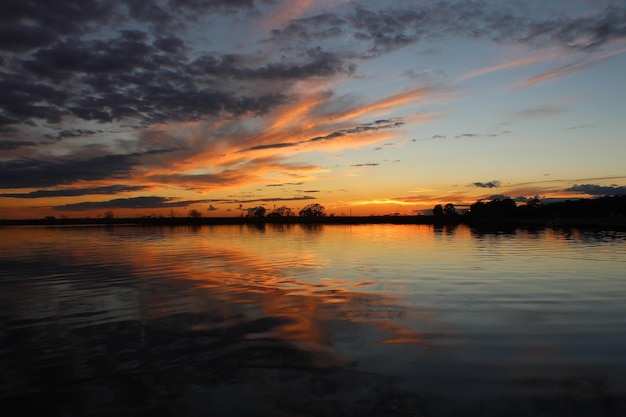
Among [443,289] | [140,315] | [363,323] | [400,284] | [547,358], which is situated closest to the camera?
[547,358]

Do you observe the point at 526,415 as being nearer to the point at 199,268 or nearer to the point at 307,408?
the point at 307,408

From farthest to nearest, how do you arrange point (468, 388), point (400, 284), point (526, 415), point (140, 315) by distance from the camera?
point (400, 284)
point (140, 315)
point (468, 388)
point (526, 415)

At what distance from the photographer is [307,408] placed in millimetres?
8250

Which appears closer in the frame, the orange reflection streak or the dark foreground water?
the dark foreground water

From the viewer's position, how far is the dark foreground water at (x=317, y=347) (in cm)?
857

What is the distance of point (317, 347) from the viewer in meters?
12.2

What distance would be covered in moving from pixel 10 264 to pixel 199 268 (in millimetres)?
17213

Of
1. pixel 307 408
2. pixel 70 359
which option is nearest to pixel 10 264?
pixel 70 359

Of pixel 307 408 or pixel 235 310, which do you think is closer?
pixel 307 408

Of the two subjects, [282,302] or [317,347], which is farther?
[282,302]

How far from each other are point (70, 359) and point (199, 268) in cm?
2029

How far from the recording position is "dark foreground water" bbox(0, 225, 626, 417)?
857cm

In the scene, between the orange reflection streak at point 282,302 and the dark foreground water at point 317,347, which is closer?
the dark foreground water at point 317,347

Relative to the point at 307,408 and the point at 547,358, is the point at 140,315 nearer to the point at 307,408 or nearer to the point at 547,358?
the point at 307,408
